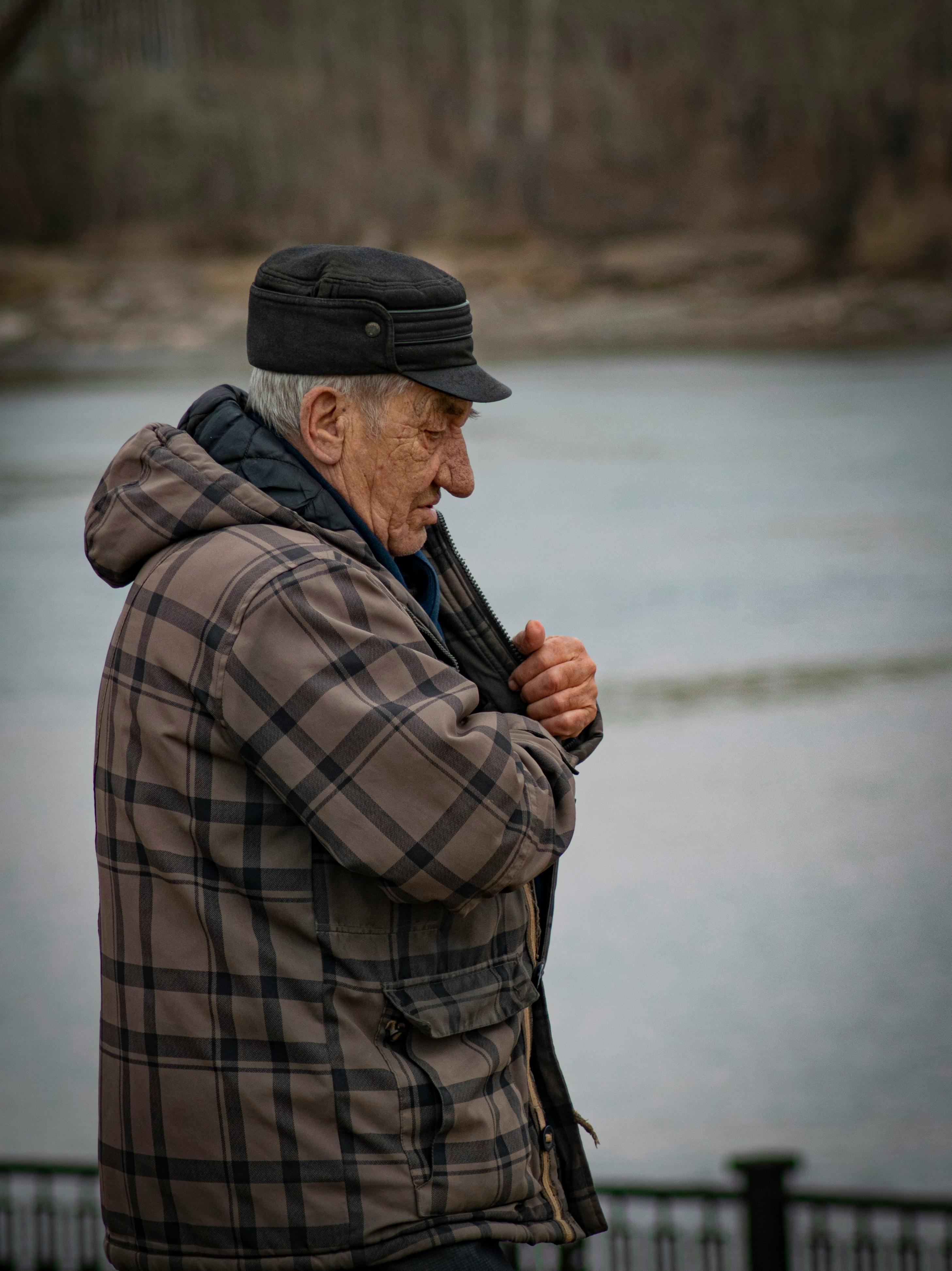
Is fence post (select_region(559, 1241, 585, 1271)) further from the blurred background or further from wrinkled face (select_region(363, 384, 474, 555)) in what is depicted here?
wrinkled face (select_region(363, 384, 474, 555))

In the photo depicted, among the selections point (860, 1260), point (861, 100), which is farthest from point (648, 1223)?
point (861, 100)

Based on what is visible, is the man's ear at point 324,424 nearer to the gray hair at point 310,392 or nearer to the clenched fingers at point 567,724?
the gray hair at point 310,392

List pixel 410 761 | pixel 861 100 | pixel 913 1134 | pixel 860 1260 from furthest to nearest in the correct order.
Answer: pixel 861 100 → pixel 913 1134 → pixel 860 1260 → pixel 410 761

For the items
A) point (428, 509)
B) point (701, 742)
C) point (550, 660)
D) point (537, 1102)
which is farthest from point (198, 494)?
point (701, 742)

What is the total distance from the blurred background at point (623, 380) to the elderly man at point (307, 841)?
7.04 ft

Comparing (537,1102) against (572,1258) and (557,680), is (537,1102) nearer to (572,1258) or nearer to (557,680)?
(557,680)

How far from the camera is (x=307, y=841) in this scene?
68cm

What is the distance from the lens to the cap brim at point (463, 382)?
2.37ft

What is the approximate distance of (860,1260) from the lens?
6.62ft

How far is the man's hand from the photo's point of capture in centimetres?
82

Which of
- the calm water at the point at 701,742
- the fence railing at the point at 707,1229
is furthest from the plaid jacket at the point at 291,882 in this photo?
the calm water at the point at 701,742

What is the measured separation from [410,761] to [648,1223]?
197cm

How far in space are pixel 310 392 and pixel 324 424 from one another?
21 mm

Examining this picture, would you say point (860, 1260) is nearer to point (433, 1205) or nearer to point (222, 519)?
point (433, 1205)
